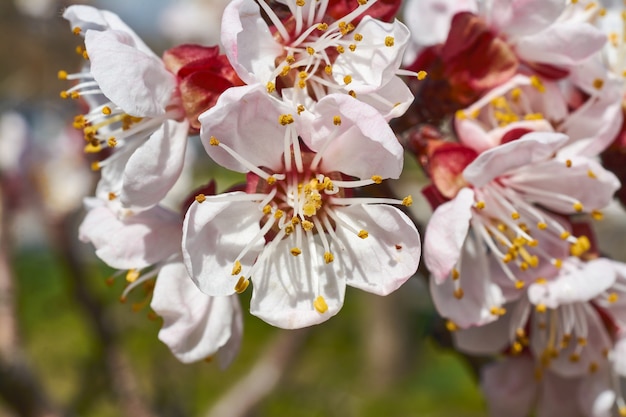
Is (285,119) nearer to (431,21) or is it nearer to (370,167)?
(370,167)

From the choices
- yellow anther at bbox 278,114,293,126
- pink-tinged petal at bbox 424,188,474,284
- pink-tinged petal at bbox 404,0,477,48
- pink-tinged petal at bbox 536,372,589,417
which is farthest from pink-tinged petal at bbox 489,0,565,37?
pink-tinged petal at bbox 536,372,589,417

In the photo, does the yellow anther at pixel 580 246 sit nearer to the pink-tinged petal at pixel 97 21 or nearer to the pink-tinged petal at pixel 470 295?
the pink-tinged petal at pixel 470 295

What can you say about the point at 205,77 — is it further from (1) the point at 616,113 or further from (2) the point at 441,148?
(1) the point at 616,113

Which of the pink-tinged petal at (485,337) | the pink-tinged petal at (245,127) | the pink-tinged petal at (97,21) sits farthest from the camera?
the pink-tinged petal at (485,337)

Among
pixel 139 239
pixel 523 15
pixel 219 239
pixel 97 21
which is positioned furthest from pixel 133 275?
pixel 523 15

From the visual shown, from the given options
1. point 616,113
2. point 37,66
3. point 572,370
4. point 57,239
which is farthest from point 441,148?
point 37,66

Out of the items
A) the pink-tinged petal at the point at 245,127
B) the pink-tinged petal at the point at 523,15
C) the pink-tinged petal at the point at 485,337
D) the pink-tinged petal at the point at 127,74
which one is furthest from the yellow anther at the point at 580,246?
the pink-tinged petal at the point at 127,74
